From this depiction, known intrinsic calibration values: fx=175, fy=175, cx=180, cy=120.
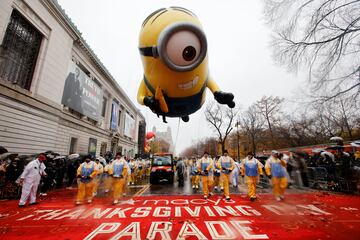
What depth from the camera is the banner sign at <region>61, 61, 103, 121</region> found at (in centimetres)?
1777

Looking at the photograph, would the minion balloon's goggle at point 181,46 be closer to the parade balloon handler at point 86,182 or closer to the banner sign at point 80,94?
the parade balloon handler at point 86,182

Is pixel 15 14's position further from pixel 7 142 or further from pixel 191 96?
pixel 191 96

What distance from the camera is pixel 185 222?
523 cm

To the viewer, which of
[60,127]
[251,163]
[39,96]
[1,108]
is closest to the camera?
[251,163]

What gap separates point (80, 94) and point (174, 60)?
2134 centimetres

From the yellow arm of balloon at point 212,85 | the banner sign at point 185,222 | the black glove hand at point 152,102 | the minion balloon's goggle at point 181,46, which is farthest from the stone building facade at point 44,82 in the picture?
the minion balloon's goggle at point 181,46

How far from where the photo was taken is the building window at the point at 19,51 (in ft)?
36.9

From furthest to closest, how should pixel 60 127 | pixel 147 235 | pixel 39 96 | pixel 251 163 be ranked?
pixel 60 127
pixel 39 96
pixel 251 163
pixel 147 235

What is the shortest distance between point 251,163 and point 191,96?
7524 millimetres

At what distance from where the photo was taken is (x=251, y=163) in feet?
27.3

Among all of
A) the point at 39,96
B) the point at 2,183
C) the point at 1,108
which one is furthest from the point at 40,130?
the point at 2,183

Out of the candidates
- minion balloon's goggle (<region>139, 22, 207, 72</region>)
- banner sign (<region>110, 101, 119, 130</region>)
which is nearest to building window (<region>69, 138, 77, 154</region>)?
banner sign (<region>110, 101, 119, 130</region>)

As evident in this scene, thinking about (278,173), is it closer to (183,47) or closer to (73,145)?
(183,47)

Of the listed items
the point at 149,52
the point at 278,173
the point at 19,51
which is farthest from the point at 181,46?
the point at 19,51
